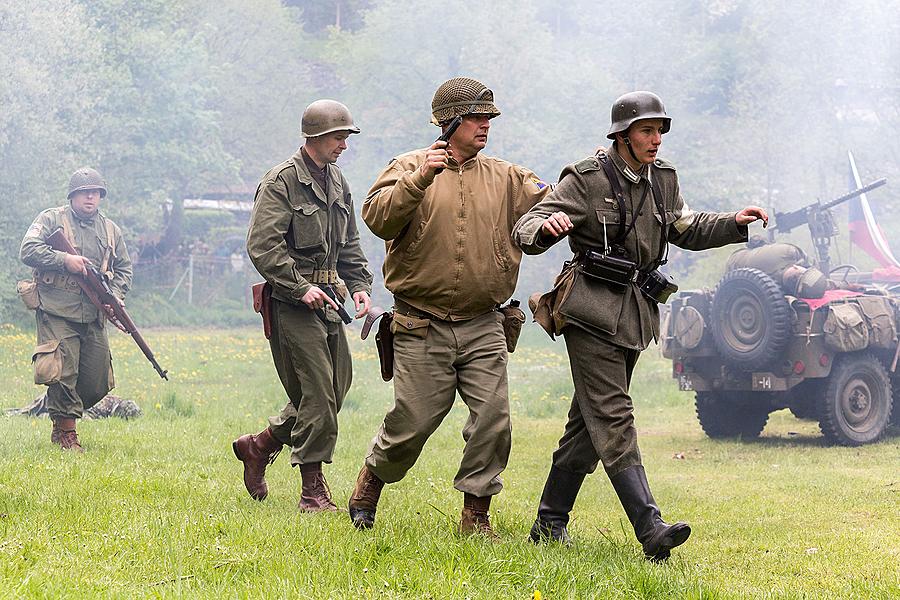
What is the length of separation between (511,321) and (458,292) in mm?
406

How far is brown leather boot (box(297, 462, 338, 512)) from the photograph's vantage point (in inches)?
284

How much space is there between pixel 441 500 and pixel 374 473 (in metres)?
1.76

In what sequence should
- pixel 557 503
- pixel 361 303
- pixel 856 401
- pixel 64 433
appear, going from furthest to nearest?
pixel 856 401
pixel 64 433
pixel 361 303
pixel 557 503

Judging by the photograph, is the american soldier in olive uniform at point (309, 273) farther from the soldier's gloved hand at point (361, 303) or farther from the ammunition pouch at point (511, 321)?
the ammunition pouch at point (511, 321)

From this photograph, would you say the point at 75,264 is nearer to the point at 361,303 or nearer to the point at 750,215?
the point at 361,303

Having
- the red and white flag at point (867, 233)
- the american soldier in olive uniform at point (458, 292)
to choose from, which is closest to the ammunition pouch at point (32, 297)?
the american soldier in olive uniform at point (458, 292)

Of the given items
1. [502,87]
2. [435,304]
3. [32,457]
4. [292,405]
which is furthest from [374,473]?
[502,87]

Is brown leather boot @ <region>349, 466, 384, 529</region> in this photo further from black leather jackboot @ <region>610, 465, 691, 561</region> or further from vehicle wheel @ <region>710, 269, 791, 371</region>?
vehicle wheel @ <region>710, 269, 791, 371</region>

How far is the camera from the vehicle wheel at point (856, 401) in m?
11.9

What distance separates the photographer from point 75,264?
10.3 m

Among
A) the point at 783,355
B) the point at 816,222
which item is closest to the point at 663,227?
the point at 783,355

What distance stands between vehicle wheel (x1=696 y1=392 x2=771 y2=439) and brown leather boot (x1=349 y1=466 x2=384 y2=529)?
7.00 m

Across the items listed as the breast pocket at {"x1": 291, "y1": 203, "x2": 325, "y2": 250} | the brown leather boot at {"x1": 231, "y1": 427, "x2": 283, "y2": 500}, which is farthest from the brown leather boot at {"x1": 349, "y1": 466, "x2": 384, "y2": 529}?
the breast pocket at {"x1": 291, "y1": 203, "x2": 325, "y2": 250}

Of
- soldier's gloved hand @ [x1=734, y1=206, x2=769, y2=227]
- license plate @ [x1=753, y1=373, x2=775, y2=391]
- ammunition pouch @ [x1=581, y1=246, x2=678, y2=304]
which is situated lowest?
license plate @ [x1=753, y1=373, x2=775, y2=391]
